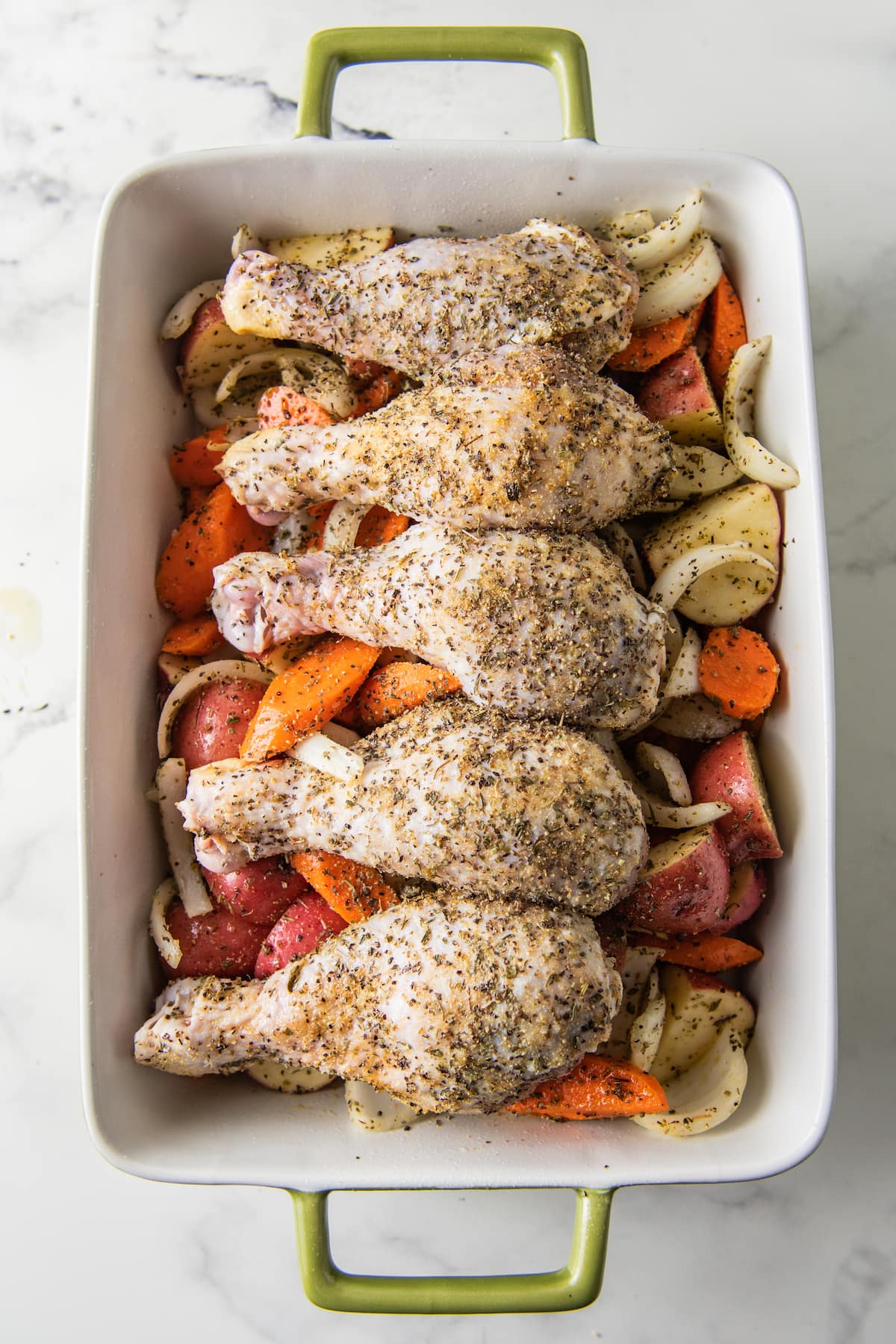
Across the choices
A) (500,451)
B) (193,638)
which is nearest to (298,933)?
(193,638)

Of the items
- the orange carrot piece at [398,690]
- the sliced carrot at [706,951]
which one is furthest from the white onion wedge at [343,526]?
the sliced carrot at [706,951]

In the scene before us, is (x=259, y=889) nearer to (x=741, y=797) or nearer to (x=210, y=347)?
(x=741, y=797)

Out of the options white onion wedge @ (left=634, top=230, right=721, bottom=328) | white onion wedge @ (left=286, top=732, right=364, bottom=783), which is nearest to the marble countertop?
white onion wedge @ (left=634, top=230, right=721, bottom=328)

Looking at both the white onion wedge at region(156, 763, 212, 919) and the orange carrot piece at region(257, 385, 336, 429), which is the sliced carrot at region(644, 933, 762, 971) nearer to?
the white onion wedge at region(156, 763, 212, 919)

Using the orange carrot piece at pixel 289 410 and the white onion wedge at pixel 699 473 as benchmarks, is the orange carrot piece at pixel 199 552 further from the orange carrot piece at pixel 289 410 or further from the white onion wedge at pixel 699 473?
the white onion wedge at pixel 699 473

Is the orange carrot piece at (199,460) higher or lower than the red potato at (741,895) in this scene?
higher

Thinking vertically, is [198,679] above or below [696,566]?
below
